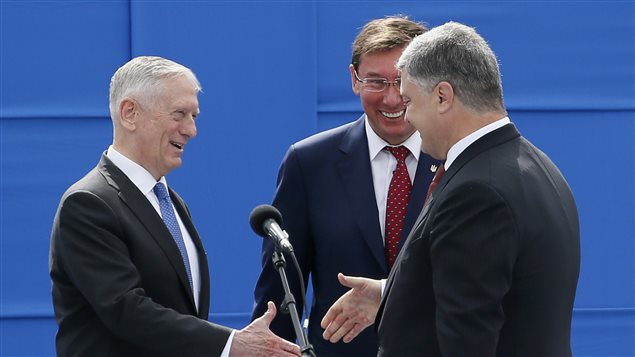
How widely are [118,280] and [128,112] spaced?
0.49 m

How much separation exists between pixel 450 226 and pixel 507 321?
23 cm

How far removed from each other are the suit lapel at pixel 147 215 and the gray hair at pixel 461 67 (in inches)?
32.5

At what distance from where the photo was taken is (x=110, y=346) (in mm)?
2697

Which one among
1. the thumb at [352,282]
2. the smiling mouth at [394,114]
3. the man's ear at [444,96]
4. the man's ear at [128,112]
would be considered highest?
the man's ear at [444,96]

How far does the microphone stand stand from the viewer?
237cm

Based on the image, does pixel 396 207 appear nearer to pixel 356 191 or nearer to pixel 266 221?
pixel 356 191

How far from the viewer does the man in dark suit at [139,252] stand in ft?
8.61

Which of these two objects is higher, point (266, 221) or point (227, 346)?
point (266, 221)

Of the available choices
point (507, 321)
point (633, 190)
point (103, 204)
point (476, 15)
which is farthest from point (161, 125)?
point (633, 190)

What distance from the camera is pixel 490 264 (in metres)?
2.15

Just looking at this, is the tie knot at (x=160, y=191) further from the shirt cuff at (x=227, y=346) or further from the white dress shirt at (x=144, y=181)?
the shirt cuff at (x=227, y=346)

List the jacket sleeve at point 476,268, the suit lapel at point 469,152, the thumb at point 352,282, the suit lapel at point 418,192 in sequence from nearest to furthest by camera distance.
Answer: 1. the jacket sleeve at point 476,268
2. the suit lapel at point 469,152
3. the thumb at point 352,282
4. the suit lapel at point 418,192

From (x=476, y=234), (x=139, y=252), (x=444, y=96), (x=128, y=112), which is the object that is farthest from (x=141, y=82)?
(x=476, y=234)

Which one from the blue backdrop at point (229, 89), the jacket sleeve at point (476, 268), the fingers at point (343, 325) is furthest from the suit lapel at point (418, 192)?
the blue backdrop at point (229, 89)
